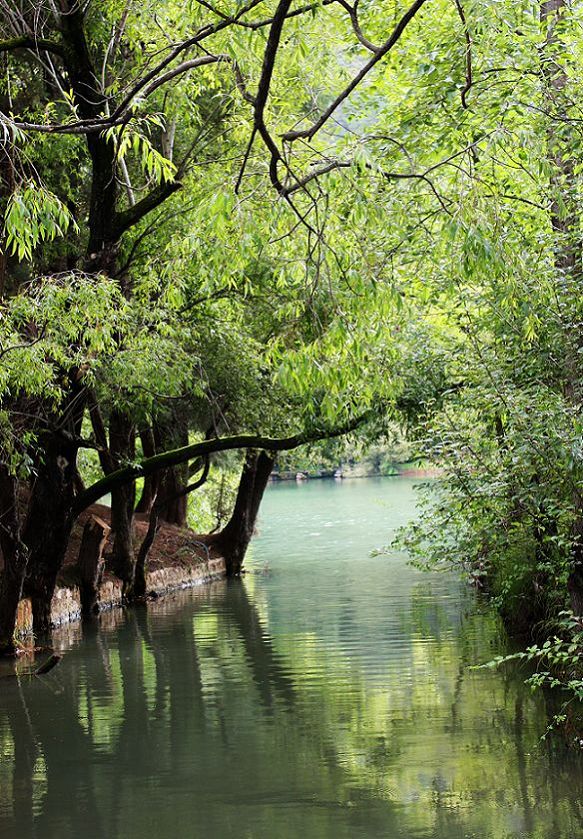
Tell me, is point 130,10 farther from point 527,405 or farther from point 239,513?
point 239,513

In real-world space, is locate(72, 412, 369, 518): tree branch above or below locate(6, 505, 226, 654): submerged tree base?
above

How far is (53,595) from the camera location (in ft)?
54.0

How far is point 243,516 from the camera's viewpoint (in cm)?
2638

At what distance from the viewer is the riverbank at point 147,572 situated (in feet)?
57.1

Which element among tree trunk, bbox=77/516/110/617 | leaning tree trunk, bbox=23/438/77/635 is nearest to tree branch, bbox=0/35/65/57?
leaning tree trunk, bbox=23/438/77/635

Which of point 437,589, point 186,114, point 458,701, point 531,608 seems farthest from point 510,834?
point 437,589

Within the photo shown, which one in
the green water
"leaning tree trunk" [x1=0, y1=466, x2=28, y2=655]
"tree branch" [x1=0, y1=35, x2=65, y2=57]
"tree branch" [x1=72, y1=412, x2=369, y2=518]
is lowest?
the green water

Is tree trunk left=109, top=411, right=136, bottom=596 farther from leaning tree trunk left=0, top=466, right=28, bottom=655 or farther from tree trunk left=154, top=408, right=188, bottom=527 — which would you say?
leaning tree trunk left=0, top=466, right=28, bottom=655

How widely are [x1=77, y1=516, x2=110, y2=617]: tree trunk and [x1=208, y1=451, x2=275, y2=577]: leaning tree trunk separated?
700 centimetres

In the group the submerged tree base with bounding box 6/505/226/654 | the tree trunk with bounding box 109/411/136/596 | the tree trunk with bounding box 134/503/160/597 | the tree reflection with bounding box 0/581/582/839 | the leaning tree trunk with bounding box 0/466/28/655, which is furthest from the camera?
the tree trunk with bounding box 134/503/160/597

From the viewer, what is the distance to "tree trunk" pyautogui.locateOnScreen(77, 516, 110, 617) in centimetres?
1819

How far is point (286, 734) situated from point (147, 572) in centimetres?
1233

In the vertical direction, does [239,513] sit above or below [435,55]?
below

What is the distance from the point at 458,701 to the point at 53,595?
8045 millimetres
